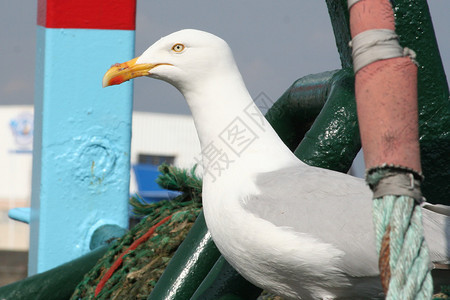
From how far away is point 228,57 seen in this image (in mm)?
2068

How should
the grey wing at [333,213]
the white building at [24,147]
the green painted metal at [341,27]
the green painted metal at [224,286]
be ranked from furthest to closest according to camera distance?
the white building at [24,147]
the green painted metal at [341,27]
the green painted metal at [224,286]
the grey wing at [333,213]

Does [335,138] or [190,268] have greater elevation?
[335,138]

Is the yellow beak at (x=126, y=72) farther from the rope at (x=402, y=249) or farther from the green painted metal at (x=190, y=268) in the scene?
the rope at (x=402, y=249)

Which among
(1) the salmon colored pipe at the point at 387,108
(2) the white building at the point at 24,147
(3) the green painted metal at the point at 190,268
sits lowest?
Result: (2) the white building at the point at 24,147

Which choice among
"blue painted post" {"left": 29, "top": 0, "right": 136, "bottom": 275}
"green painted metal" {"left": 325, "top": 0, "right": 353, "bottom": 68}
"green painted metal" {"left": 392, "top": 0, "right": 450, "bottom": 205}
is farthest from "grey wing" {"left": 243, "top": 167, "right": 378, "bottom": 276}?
"blue painted post" {"left": 29, "top": 0, "right": 136, "bottom": 275}

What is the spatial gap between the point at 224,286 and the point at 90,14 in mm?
1969

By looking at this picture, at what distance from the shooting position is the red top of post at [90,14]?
3.72 meters

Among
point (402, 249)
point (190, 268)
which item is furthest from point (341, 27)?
point (402, 249)

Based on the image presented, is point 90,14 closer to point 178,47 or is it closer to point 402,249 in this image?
point 178,47

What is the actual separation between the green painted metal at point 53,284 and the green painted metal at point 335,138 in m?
1.31

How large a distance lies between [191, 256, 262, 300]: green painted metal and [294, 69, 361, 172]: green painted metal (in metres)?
0.40

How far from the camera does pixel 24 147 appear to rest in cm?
2908

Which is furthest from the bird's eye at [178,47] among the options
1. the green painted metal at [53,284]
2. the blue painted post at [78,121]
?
the blue painted post at [78,121]

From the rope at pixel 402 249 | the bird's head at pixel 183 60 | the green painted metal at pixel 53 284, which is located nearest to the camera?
the rope at pixel 402 249
